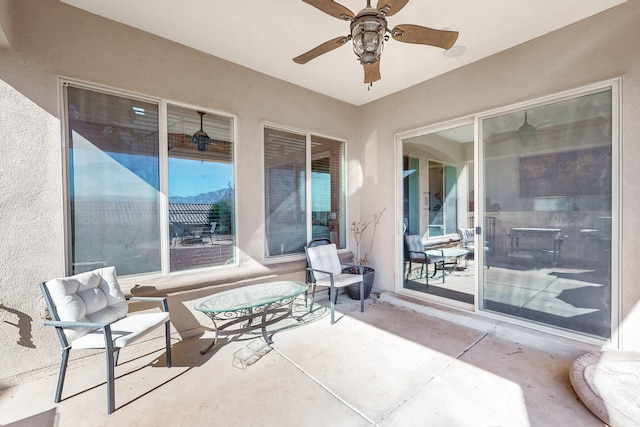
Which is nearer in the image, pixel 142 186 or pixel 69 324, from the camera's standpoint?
pixel 69 324

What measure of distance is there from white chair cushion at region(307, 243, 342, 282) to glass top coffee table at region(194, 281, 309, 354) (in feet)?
1.80

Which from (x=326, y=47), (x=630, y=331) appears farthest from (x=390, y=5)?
(x=630, y=331)

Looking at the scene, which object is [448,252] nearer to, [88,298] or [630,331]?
[630,331]

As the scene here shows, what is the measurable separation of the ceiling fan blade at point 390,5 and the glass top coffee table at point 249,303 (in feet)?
8.49

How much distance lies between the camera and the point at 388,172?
4.21 metres

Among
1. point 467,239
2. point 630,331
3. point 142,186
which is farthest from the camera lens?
point 467,239

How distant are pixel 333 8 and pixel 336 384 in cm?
282

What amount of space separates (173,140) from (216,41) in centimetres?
116

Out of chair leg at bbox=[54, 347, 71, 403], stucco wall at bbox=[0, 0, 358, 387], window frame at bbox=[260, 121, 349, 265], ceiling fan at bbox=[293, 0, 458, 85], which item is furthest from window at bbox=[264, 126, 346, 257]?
chair leg at bbox=[54, 347, 71, 403]

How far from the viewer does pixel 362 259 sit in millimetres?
4602

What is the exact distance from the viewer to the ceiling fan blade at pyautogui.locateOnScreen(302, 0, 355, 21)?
181 centimetres

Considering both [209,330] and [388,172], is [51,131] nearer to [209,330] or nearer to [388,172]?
[209,330]

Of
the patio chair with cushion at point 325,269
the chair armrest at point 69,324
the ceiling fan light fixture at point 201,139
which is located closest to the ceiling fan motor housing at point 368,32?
the ceiling fan light fixture at point 201,139

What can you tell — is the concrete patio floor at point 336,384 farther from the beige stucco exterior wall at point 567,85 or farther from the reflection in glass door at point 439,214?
the beige stucco exterior wall at point 567,85
